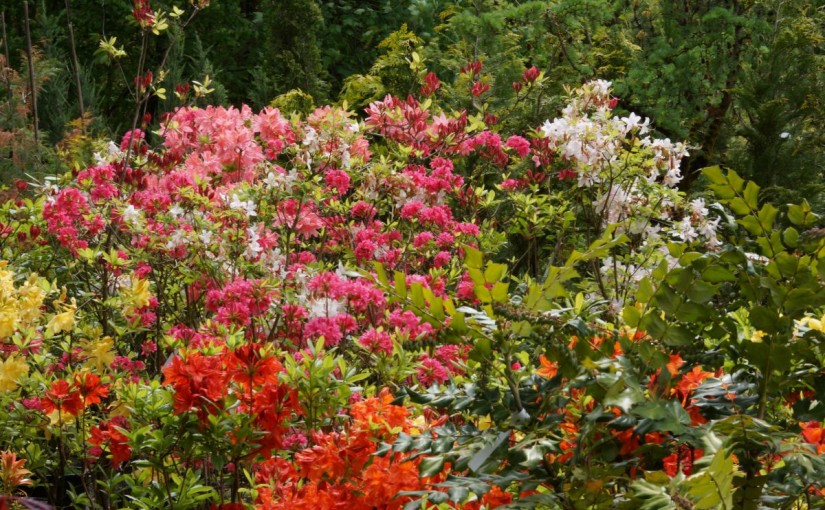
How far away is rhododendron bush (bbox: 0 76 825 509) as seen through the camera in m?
1.41

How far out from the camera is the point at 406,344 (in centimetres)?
363

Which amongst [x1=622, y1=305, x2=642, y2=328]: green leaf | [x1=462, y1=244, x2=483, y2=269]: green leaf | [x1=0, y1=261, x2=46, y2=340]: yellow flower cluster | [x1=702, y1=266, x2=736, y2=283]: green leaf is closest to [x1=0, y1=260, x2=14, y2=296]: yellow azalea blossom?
[x1=0, y1=261, x2=46, y2=340]: yellow flower cluster

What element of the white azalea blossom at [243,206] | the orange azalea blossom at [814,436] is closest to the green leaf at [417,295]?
the orange azalea blossom at [814,436]

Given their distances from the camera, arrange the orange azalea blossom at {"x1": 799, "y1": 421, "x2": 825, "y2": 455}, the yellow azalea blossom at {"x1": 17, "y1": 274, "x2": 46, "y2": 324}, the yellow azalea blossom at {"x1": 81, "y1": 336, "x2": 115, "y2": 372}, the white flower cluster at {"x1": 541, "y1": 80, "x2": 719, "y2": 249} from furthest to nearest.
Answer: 1. the white flower cluster at {"x1": 541, "y1": 80, "x2": 719, "y2": 249}
2. the yellow azalea blossom at {"x1": 81, "y1": 336, "x2": 115, "y2": 372}
3. the yellow azalea blossom at {"x1": 17, "y1": 274, "x2": 46, "y2": 324}
4. the orange azalea blossom at {"x1": 799, "y1": 421, "x2": 825, "y2": 455}

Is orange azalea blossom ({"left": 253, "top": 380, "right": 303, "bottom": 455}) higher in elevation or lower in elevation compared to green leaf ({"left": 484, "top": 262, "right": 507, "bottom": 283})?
lower

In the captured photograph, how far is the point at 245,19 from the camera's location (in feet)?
39.3

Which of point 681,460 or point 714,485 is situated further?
point 681,460

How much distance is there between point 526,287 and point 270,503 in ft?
2.13

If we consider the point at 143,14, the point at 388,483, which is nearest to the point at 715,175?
the point at 388,483

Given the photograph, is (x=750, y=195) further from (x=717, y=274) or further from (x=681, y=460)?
(x=681, y=460)

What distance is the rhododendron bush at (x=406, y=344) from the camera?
141 cm

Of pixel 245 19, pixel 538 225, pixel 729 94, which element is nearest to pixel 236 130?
pixel 538 225

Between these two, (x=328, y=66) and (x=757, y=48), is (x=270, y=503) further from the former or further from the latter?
(x=328, y=66)

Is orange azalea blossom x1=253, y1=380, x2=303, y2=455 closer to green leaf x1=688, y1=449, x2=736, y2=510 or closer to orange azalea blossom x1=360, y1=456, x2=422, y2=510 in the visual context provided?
orange azalea blossom x1=360, y1=456, x2=422, y2=510
